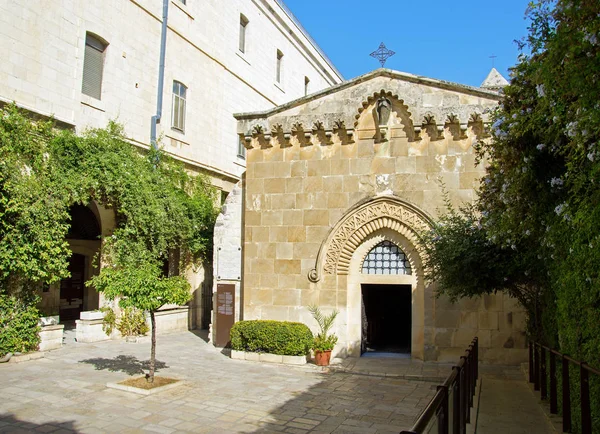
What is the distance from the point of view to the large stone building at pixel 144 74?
13406 mm

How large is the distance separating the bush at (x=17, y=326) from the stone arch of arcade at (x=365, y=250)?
6.77m

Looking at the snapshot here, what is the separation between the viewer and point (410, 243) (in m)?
12.7

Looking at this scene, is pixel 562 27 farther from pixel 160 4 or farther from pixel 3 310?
pixel 160 4

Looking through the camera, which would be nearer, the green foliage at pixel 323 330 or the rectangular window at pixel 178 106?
the green foliage at pixel 323 330

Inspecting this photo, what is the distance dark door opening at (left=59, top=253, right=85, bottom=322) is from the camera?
60.0ft

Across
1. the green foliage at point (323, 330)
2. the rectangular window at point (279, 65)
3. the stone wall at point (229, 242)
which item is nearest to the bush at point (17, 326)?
the stone wall at point (229, 242)

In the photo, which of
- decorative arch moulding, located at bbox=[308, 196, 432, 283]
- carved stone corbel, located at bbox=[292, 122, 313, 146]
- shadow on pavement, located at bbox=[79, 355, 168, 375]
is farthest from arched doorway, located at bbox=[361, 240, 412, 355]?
shadow on pavement, located at bbox=[79, 355, 168, 375]

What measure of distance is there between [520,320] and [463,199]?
307 centimetres

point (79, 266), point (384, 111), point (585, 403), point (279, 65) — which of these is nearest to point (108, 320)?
point (79, 266)

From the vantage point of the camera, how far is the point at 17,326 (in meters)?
11.7

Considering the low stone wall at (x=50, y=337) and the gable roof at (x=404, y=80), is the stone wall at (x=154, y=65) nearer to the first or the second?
the gable roof at (x=404, y=80)

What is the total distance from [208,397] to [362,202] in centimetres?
609

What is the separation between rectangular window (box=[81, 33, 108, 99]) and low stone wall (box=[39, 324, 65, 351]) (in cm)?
678

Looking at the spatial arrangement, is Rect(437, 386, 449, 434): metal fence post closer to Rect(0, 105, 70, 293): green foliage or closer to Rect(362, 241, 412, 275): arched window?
Rect(362, 241, 412, 275): arched window
